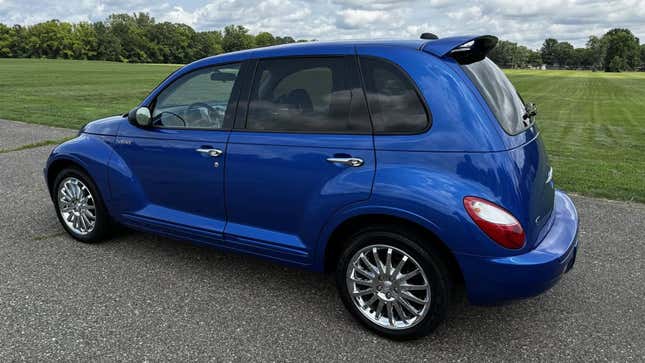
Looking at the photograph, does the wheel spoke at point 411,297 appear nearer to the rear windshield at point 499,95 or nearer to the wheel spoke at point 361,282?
the wheel spoke at point 361,282

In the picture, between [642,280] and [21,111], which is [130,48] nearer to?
[21,111]

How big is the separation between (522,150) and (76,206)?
3.75m

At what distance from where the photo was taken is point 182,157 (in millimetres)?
3686

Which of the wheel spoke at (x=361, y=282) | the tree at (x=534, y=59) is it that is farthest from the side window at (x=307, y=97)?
the tree at (x=534, y=59)

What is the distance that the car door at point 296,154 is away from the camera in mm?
3006

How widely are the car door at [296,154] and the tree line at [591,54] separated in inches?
4219

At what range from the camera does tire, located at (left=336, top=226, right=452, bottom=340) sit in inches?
112

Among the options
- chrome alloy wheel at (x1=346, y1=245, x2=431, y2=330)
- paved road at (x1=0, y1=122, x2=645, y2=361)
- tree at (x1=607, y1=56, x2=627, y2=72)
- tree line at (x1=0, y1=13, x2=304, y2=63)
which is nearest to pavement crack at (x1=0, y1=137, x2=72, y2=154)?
paved road at (x1=0, y1=122, x2=645, y2=361)

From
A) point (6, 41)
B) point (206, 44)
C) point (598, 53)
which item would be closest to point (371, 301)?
point (6, 41)

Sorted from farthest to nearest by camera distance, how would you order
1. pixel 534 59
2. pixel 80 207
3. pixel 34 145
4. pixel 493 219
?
pixel 534 59, pixel 34 145, pixel 80 207, pixel 493 219

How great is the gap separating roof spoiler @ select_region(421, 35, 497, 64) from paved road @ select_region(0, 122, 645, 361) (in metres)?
1.66

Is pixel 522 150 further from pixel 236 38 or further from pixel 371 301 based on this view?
pixel 236 38

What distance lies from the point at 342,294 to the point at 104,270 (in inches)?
79.1

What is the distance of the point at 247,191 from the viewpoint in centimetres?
339
